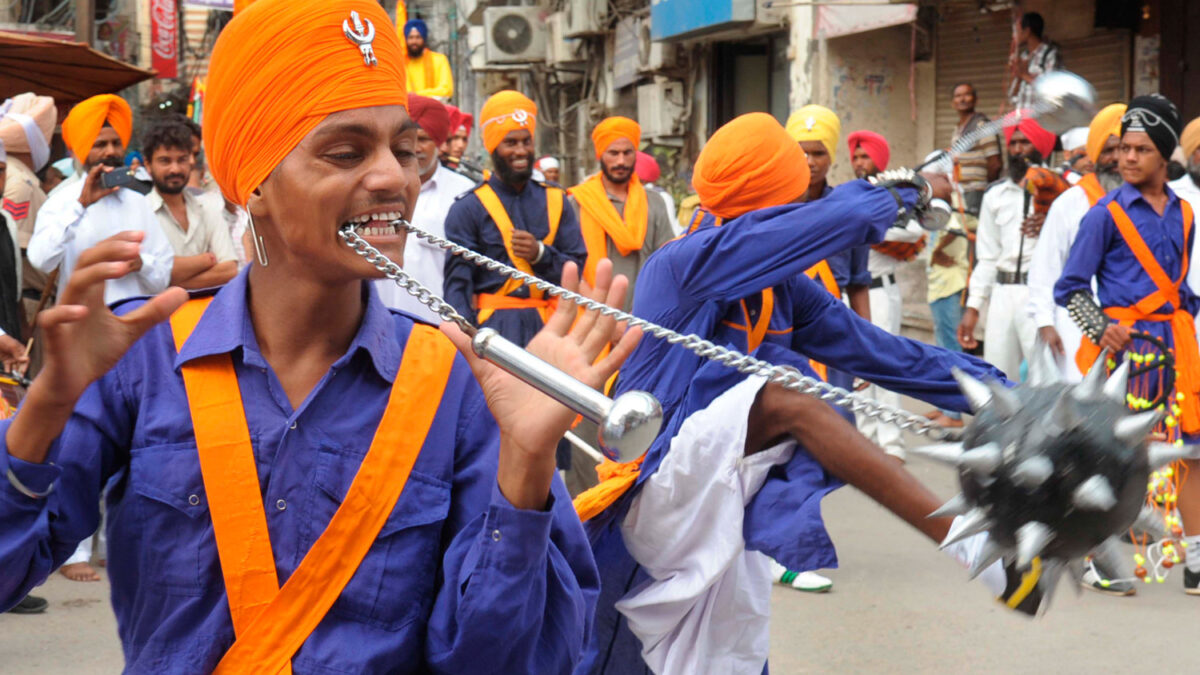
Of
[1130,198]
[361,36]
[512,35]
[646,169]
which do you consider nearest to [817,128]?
[1130,198]

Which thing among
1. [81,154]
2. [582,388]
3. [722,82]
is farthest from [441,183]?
[722,82]

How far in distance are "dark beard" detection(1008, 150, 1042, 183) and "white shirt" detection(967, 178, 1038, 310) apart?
2.3 inches

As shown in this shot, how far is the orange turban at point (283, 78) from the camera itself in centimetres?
204

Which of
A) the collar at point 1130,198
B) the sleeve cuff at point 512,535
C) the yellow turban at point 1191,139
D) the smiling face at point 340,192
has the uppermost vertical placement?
the smiling face at point 340,192

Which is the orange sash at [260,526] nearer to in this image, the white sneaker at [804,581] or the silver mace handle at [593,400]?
the silver mace handle at [593,400]

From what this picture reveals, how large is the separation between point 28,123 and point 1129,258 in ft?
17.4

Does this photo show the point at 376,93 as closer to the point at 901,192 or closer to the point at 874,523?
the point at 901,192

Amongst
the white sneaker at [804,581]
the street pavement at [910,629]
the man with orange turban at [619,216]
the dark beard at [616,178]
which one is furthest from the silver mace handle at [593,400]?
the dark beard at [616,178]

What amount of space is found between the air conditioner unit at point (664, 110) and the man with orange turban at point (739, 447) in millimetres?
14977

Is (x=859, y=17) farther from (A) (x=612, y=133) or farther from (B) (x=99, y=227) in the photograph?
(B) (x=99, y=227)

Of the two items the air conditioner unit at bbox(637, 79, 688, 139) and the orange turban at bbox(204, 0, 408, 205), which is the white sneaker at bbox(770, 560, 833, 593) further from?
the air conditioner unit at bbox(637, 79, 688, 139)

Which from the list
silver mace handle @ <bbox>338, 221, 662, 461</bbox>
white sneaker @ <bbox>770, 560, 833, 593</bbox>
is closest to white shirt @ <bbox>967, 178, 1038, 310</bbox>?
white sneaker @ <bbox>770, 560, 833, 593</bbox>

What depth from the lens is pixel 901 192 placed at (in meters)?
4.27

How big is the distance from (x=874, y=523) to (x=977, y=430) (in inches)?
244
